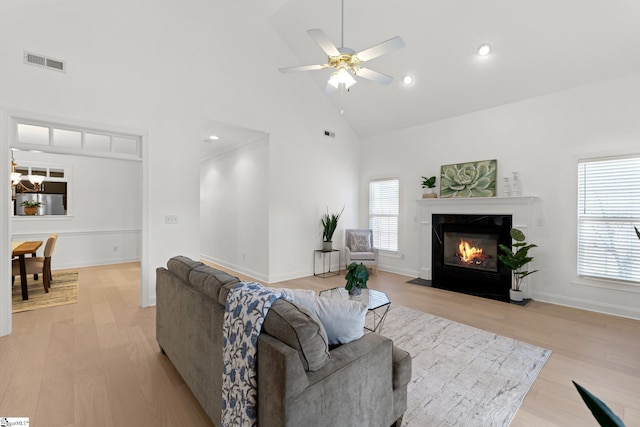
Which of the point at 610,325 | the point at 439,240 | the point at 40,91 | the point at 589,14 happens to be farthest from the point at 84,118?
the point at 610,325

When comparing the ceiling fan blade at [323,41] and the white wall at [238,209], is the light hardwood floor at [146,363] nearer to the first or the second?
the white wall at [238,209]

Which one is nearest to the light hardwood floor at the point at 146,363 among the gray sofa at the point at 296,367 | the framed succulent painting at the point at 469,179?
the gray sofa at the point at 296,367

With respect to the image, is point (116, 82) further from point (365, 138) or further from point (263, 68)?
point (365, 138)

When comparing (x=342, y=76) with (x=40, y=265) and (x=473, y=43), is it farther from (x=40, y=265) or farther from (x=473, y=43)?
(x=40, y=265)

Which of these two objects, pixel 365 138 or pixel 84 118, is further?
pixel 365 138

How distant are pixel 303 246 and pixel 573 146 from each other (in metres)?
4.54

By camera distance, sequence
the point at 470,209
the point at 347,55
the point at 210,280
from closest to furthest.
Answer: the point at 210,280, the point at 347,55, the point at 470,209

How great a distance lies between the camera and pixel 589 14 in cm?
337

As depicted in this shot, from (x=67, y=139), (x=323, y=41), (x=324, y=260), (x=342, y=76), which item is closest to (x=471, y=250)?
(x=324, y=260)

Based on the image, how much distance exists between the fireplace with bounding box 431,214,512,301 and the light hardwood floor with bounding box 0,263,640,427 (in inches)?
19.9

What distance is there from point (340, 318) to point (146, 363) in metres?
2.03

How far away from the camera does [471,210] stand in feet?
16.5

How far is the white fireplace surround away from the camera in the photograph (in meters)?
4.49

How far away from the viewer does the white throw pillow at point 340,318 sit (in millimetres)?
1627
